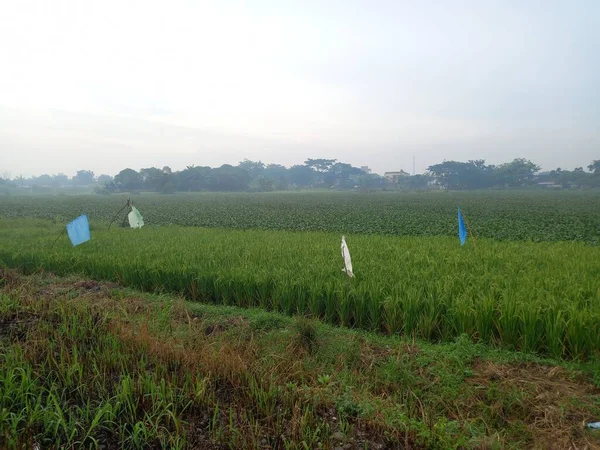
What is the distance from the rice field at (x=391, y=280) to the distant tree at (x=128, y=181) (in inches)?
3357

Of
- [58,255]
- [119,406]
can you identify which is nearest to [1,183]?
[58,255]

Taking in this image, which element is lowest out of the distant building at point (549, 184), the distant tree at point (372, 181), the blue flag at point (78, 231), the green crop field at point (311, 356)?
the green crop field at point (311, 356)

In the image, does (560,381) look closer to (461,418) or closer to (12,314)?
(461,418)

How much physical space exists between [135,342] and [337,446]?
2540 millimetres

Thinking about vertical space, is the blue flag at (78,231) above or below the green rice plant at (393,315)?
above

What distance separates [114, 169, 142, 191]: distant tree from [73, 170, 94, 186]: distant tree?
96302mm

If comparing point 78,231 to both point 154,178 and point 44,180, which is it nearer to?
point 154,178

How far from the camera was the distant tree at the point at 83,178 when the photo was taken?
171 metres

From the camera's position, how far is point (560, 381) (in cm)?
372

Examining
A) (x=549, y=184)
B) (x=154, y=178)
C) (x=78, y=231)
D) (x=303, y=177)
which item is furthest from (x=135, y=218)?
(x=303, y=177)

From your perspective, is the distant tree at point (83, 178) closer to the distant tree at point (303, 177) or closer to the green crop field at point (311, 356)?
the distant tree at point (303, 177)

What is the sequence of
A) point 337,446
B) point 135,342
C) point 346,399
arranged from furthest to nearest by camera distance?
point 135,342 → point 346,399 → point 337,446

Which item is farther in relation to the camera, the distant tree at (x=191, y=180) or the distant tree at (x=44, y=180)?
the distant tree at (x=44, y=180)

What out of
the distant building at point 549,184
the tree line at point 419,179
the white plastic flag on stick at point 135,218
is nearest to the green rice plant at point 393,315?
the white plastic flag on stick at point 135,218
